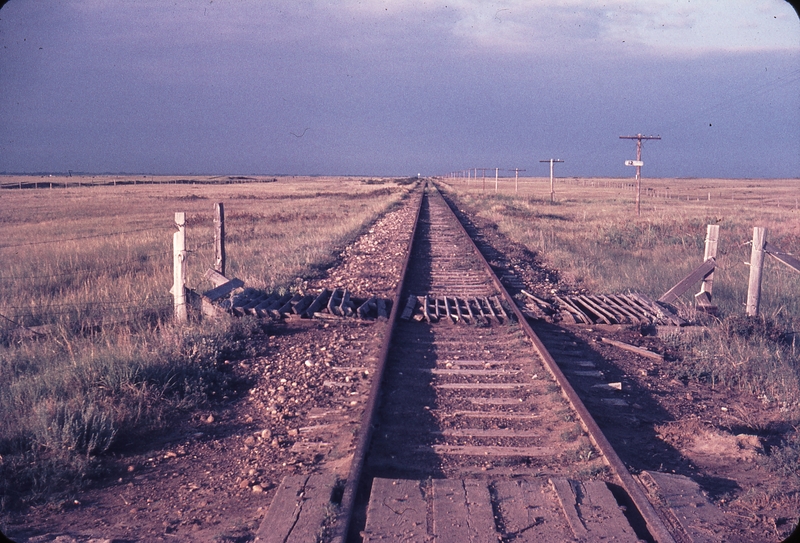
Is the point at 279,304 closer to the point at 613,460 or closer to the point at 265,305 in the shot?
the point at 265,305

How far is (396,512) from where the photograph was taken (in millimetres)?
3541

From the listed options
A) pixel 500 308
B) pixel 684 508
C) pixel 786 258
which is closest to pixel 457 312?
pixel 500 308

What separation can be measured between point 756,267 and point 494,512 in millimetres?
6555

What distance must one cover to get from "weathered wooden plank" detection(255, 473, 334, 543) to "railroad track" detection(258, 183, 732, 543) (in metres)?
0.01

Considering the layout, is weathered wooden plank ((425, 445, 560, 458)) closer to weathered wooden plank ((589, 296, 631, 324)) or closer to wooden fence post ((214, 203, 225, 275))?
weathered wooden plank ((589, 296, 631, 324))

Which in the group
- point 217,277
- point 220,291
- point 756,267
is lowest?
point 220,291

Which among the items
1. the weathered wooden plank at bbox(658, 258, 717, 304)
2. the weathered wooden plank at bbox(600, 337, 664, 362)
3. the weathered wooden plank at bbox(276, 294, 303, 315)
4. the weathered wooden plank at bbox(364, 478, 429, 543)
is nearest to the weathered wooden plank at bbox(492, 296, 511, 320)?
the weathered wooden plank at bbox(600, 337, 664, 362)

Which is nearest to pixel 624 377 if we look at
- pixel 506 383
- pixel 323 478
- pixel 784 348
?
pixel 506 383

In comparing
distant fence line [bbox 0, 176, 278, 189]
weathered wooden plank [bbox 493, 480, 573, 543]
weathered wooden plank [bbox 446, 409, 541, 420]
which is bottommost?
weathered wooden plank [bbox 446, 409, 541, 420]

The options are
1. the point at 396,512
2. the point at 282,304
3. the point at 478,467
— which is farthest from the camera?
the point at 282,304

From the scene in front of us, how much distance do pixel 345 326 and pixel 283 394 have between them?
2.63 meters

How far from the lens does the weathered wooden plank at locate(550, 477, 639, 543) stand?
A: 335cm

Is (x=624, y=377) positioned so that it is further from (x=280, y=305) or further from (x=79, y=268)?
(x=79, y=268)

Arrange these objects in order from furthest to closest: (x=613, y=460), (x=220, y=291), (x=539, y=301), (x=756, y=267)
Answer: (x=539, y=301), (x=220, y=291), (x=756, y=267), (x=613, y=460)
